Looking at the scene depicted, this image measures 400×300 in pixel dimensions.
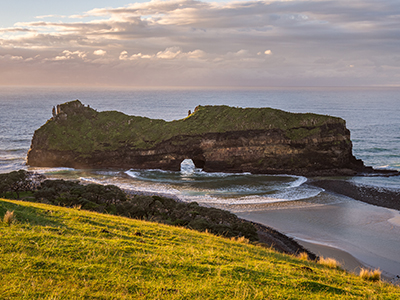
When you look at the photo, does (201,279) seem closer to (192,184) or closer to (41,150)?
(192,184)

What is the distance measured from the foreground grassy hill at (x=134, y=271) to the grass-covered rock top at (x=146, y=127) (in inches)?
1809

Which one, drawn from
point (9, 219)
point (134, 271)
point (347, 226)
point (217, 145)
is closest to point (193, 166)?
point (217, 145)

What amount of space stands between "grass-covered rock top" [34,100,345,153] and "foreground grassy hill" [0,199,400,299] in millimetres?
45959

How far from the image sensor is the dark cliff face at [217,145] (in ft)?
181

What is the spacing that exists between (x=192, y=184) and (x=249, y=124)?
15.9 metres

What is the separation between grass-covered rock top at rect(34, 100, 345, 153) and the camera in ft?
186

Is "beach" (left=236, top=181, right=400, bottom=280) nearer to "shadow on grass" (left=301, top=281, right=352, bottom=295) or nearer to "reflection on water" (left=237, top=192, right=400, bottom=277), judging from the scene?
"reflection on water" (left=237, top=192, right=400, bottom=277)

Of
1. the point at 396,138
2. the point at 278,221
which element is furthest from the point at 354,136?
the point at 278,221

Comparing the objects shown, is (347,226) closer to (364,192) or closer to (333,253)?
(333,253)

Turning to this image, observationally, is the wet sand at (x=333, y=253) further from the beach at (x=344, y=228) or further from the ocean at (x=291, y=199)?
the ocean at (x=291, y=199)

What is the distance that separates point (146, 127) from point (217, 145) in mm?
→ 14281

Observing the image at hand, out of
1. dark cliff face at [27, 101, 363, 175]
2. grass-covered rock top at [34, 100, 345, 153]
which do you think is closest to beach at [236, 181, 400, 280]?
dark cliff face at [27, 101, 363, 175]

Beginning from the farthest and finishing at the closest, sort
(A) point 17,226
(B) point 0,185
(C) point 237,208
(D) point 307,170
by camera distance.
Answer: (D) point 307,170 → (C) point 237,208 → (B) point 0,185 → (A) point 17,226

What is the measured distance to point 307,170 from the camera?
5425 centimetres
